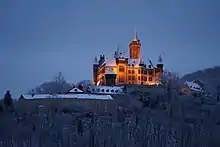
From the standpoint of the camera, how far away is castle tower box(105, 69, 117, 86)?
6488cm

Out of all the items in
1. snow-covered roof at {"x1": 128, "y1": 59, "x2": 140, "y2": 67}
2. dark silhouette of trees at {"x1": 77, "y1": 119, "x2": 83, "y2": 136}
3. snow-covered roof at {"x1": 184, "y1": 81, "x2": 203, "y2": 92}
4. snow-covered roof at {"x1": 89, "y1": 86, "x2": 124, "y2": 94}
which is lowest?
dark silhouette of trees at {"x1": 77, "y1": 119, "x2": 83, "y2": 136}

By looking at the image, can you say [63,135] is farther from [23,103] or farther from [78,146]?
[23,103]

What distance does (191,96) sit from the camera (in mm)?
61250

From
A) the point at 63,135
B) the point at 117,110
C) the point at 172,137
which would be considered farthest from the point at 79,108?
the point at 172,137

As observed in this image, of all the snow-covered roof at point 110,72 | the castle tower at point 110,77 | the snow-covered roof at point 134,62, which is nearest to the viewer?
the castle tower at point 110,77

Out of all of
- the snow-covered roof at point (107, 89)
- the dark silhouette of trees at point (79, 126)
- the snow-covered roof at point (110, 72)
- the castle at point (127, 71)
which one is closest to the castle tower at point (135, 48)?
the castle at point (127, 71)

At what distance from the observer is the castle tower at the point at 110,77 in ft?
213

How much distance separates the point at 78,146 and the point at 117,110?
414 inches

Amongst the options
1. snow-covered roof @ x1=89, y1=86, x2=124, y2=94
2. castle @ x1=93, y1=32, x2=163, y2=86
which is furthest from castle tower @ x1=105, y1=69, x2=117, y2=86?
snow-covered roof @ x1=89, y1=86, x2=124, y2=94

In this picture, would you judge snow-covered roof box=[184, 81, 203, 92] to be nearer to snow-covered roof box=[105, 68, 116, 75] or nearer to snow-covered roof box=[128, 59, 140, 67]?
snow-covered roof box=[128, 59, 140, 67]

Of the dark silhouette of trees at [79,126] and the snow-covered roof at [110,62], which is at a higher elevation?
the snow-covered roof at [110,62]

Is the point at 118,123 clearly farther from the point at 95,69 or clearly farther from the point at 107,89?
the point at 95,69

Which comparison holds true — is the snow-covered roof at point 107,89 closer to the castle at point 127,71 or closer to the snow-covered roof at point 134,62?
the castle at point 127,71

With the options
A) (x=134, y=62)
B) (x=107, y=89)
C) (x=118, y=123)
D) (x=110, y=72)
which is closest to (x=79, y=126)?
(x=118, y=123)
